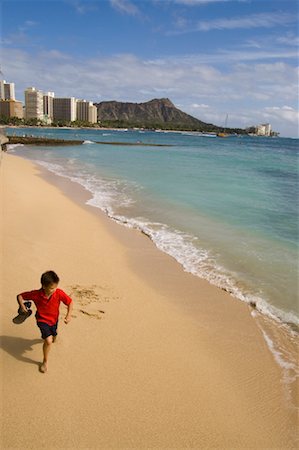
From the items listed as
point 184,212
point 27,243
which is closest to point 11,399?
point 27,243

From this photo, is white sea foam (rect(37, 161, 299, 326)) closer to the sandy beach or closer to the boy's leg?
the sandy beach

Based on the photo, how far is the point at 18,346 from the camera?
4.55m

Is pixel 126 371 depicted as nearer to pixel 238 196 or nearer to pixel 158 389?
pixel 158 389

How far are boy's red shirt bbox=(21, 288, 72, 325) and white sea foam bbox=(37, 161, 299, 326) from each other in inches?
146

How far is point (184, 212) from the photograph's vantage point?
13148mm

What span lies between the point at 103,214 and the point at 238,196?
782 cm

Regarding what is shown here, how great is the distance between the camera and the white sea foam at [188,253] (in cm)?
648

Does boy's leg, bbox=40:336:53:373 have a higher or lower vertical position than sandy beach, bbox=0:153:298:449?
higher

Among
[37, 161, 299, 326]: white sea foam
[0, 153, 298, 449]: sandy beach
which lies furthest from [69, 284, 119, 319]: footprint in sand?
[37, 161, 299, 326]: white sea foam

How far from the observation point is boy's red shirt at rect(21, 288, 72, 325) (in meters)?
4.05

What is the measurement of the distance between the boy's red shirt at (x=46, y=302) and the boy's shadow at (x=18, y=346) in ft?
2.06

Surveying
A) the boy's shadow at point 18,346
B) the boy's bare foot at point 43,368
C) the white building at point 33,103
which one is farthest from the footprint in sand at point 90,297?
the white building at point 33,103

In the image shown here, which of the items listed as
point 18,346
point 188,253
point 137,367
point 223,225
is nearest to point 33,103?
point 223,225

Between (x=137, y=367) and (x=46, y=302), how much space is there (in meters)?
1.38
